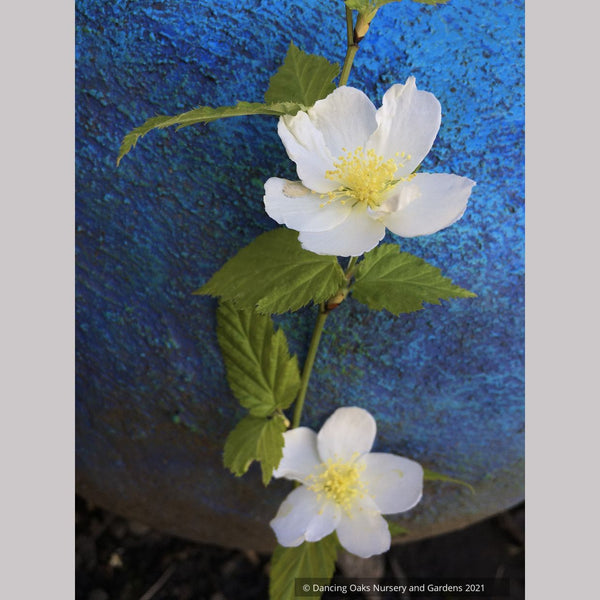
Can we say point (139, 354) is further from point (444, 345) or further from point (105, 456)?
point (444, 345)

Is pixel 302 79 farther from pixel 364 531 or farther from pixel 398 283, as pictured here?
pixel 364 531

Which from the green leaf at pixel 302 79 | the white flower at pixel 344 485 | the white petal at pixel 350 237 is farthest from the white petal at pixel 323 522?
the green leaf at pixel 302 79

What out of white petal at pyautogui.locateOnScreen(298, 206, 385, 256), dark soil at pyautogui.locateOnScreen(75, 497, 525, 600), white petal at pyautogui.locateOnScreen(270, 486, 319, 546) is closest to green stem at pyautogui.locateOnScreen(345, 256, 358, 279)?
white petal at pyautogui.locateOnScreen(298, 206, 385, 256)

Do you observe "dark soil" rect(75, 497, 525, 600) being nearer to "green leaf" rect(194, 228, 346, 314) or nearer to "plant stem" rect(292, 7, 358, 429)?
"plant stem" rect(292, 7, 358, 429)

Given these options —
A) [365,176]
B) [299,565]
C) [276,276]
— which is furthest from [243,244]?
[299,565]

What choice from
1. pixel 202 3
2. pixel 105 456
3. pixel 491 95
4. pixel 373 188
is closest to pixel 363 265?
pixel 373 188

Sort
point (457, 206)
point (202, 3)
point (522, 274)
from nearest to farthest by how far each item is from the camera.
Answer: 1. point (457, 206)
2. point (202, 3)
3. point (522, 274)

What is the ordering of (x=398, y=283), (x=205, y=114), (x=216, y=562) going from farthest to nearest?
(x=216, y=562) → (x=398, y=283) → (x=205, y=114)
